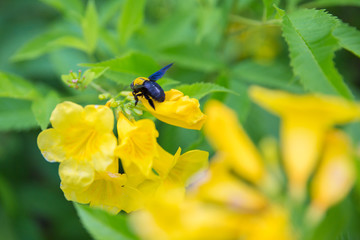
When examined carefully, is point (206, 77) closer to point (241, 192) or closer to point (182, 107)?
point (182, 107)

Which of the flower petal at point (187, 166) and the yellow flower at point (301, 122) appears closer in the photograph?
the yellow flower at point (301, 122)

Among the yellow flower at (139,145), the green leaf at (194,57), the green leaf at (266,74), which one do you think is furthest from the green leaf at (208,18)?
the yellow flower at (139,145)

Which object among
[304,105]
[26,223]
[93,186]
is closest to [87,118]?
[93,186]

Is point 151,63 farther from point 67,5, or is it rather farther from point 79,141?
point 67,5

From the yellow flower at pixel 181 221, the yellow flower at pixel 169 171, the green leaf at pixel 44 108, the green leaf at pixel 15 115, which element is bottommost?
the green leaf at pixel 15 115

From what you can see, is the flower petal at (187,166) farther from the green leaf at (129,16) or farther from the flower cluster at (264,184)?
the green leaf at (129,16)

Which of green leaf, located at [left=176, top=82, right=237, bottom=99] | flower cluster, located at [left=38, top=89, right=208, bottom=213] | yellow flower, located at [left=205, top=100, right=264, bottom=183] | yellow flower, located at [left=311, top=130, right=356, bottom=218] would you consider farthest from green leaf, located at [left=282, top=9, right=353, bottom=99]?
yellow flower, located at [left=205, top=100, right=264, bottom=183]
